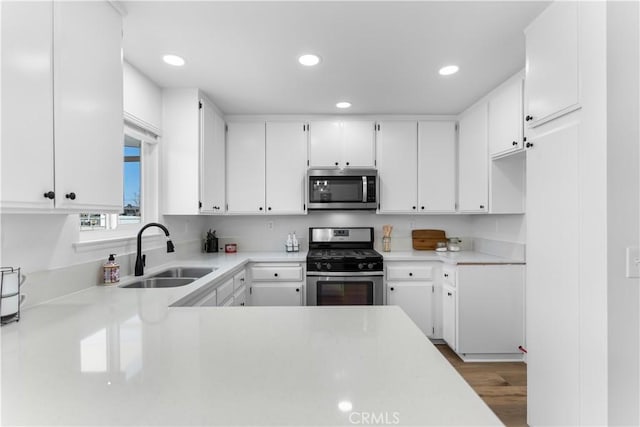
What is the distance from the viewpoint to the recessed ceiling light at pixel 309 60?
6.78 ft

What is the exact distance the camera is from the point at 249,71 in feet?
7.50

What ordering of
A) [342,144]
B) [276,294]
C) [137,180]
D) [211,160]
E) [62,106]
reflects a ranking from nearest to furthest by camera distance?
[62,106]
[137,180]
[211,160]
[276,294]
[342,144]

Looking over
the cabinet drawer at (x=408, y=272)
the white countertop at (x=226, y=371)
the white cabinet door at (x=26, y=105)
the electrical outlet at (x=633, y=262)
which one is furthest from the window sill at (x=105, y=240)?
the electrical outlet at (x=633, y=262)

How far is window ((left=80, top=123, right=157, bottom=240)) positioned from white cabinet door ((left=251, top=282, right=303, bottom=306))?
1.16 m

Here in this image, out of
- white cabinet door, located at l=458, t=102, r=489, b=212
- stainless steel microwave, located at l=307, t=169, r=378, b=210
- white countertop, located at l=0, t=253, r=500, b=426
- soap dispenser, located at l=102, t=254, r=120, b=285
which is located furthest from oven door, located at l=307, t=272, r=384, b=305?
white countertop, located at l=0, t=253, r=500, b=426

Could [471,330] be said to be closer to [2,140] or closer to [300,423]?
[300,423]

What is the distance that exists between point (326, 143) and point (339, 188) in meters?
0.51

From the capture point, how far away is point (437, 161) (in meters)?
3.32

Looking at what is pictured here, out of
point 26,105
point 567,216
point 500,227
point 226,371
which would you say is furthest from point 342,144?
point 226,371

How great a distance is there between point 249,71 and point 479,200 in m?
2.36

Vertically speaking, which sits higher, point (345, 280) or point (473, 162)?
point (473, 162)

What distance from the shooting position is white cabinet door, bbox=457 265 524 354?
8.82 ft

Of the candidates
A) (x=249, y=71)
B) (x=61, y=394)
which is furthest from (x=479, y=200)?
(x=61, y=394)

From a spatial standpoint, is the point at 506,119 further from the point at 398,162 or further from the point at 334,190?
the point at 334,190
